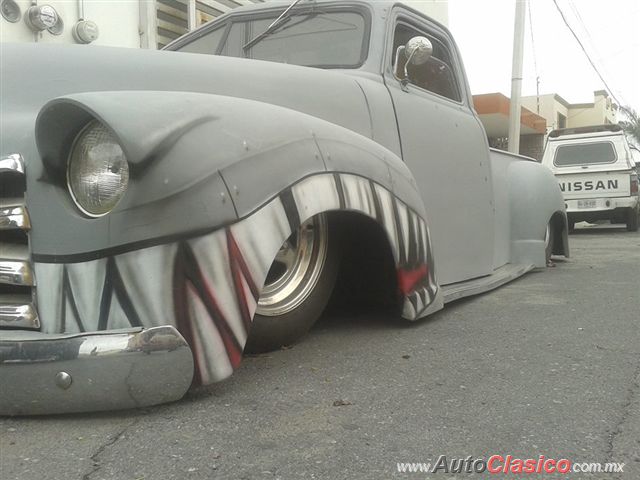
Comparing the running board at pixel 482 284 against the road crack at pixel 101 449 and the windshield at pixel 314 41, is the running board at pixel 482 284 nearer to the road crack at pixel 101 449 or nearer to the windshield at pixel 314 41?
the windshield at pixel 314 41

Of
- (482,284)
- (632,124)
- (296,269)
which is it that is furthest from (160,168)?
(632,124)

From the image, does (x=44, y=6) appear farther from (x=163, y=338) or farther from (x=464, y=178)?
(x=163, y=338)

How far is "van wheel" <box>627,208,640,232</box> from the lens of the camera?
41.2ft

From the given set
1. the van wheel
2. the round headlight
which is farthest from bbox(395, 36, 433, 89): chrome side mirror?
the van wheel

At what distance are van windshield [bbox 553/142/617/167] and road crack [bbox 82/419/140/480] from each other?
12.8 m

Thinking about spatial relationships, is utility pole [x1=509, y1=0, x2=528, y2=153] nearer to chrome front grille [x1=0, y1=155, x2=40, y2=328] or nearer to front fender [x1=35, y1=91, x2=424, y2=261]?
front fender [x1=35, y1=91, x2=424, y2=261]

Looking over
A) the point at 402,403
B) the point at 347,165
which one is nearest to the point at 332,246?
the point at 347,165

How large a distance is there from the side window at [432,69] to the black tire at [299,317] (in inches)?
54.0

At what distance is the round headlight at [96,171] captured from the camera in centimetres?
198

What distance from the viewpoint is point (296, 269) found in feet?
8.96

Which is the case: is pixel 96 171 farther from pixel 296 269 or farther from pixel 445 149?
pixel 445 149

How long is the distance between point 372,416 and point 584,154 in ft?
41.6

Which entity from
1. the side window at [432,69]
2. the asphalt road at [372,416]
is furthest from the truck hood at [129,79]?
the asphalt road at [372,416]

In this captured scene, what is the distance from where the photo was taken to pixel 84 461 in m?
1.67
